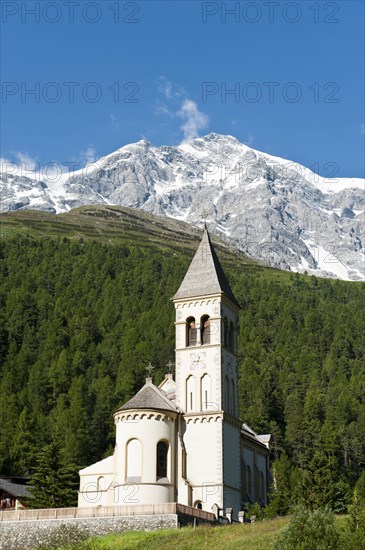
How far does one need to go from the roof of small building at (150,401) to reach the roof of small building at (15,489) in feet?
55.6

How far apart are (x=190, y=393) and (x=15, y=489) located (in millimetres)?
20971

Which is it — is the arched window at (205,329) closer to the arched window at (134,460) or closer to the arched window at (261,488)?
the arched window at (134,460)

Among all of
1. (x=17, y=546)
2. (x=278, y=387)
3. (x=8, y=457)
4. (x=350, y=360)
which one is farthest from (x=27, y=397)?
(x=17, y=546)

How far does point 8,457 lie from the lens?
88.2 m

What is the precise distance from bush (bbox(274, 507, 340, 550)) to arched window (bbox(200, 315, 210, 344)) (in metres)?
26.0

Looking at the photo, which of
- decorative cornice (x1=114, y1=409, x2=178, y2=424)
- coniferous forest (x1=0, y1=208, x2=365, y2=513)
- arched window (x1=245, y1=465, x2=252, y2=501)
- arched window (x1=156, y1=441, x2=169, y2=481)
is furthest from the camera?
coniferous forest (x1=0, y1=208, x2=365, y2=513)

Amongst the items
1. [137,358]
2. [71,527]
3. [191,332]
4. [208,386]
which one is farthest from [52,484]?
[137,358]

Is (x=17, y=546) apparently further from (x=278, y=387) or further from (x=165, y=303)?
(x=165, y=303)

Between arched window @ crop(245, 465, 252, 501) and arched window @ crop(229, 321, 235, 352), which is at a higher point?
arched window @ crop(229, 321, 235, 352)

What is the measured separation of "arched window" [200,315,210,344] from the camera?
2250 inches

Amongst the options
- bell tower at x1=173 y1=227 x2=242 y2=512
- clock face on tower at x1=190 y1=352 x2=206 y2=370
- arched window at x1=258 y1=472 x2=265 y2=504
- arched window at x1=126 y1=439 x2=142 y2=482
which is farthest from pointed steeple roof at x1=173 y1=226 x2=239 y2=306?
arched window at x1=258 y1=472 x2=265 y2=504

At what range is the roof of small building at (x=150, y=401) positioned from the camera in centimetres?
5275

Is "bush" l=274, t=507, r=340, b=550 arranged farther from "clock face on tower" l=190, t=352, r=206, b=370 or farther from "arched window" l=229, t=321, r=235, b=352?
"arched window" l=229, t=321, r=235, b=352

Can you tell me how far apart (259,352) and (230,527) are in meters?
96.8
